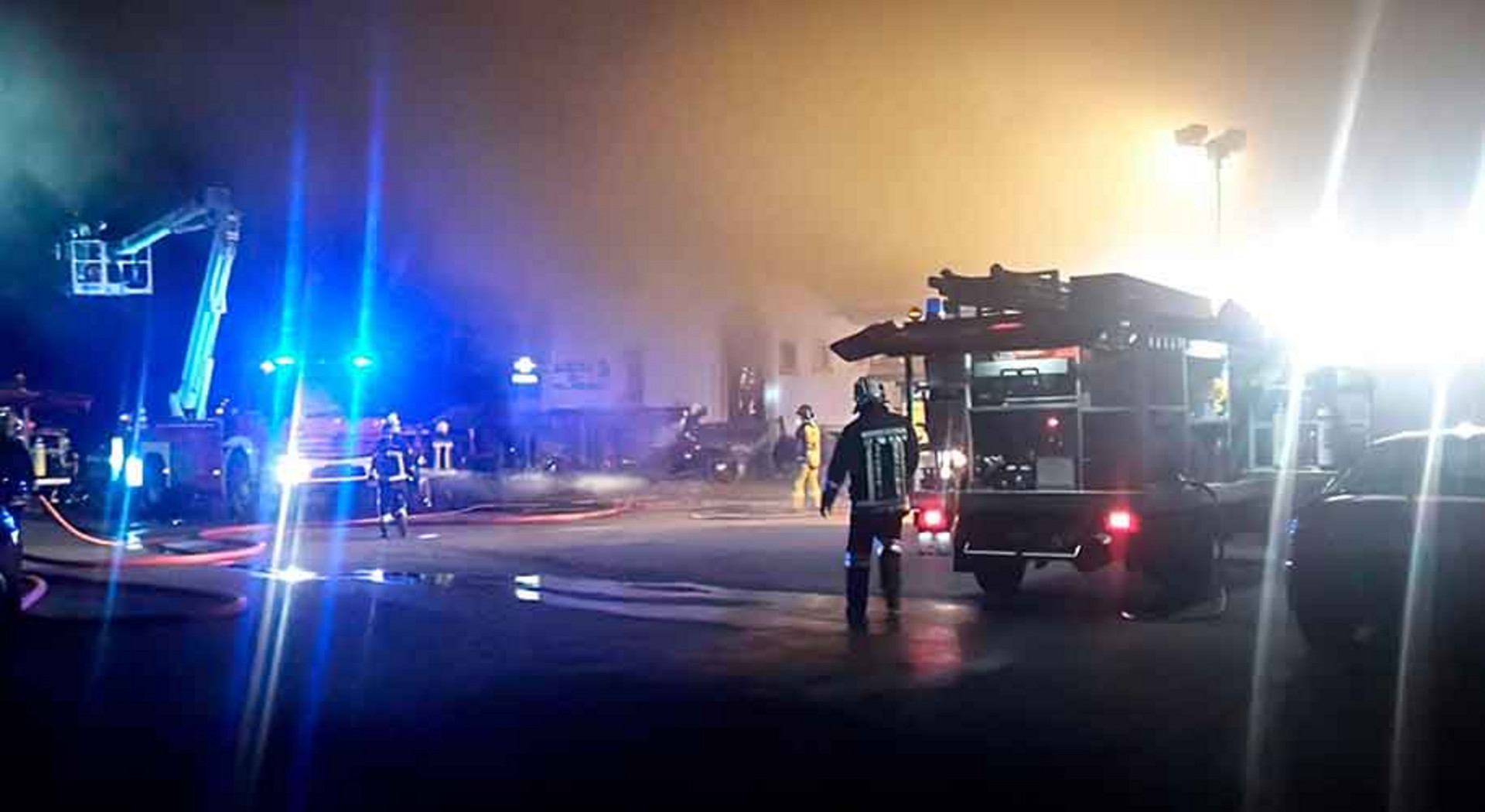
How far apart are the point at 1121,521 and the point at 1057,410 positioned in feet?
3.58

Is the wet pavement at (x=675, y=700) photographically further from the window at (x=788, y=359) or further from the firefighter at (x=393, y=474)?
the window at (x=788, y=359)

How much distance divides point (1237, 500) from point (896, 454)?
3.21 meters

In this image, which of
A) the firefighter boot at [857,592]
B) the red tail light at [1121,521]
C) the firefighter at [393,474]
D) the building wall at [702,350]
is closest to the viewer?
the firefighter boot at [857,592]

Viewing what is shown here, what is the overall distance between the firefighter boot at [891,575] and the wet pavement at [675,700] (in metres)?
0.15

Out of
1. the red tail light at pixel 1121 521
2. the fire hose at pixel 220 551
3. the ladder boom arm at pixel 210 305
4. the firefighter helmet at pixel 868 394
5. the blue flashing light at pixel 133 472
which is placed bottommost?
the fire hose at pixel 220 551

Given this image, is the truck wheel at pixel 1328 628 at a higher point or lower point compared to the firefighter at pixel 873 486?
lower

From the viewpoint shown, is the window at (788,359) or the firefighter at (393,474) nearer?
the firefighter at (393,474)

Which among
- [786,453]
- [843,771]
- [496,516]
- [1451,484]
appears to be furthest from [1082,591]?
[786,453]

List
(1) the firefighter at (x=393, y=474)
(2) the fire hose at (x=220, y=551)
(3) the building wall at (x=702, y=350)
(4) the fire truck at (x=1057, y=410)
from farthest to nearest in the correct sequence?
1. (3) the building wall at (x=702, y=350)
2. (1) the firefighter at (x=393, y=474)
3. (2) the fire hose at (x=220, y=551)
4. (4) the fire truck at (x=1057, y=410)

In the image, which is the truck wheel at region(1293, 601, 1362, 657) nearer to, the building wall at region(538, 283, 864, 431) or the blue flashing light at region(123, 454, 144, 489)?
the blue flashing light at region(123, 454, 144, 489)

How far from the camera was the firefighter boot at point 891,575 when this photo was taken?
9961 millimetres

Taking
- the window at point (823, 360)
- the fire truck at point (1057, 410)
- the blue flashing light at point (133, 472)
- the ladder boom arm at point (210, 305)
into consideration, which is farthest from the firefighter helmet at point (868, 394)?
the window at point (823, 360)

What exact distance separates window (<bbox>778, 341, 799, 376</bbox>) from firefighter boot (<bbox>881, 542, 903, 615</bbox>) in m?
24.8

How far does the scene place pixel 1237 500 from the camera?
11.4 meters
